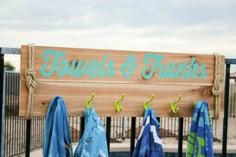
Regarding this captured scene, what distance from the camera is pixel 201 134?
1.69m

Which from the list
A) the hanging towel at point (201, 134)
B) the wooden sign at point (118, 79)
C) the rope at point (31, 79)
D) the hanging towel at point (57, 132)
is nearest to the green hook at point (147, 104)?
the wooden sign at point (118, 79)

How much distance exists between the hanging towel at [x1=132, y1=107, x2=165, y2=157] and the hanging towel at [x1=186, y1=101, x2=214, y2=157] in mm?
162

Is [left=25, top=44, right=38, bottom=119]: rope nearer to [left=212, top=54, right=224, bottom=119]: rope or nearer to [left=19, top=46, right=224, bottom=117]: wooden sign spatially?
[left=19, top=46, right=224, bottom=117]: wooden sign

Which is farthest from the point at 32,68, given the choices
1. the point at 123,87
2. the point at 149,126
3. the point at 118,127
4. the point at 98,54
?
the point at 118,127

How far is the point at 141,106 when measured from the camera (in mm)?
1709

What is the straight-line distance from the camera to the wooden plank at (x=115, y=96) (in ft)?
5.29

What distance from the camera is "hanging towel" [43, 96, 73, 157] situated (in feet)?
5.09

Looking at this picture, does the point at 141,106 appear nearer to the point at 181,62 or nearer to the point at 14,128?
the point at 181,62

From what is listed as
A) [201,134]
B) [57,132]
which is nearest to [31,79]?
[57,132]

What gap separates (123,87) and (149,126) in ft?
0.64

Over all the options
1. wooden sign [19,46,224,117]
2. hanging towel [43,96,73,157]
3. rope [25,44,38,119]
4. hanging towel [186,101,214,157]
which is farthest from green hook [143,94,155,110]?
rope [25,44,38,119]

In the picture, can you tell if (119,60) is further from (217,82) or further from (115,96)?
(217,82)

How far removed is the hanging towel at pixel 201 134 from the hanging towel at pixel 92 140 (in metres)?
0.40

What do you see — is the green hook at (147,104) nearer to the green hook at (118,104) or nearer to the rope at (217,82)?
the green hook at (118,104)
